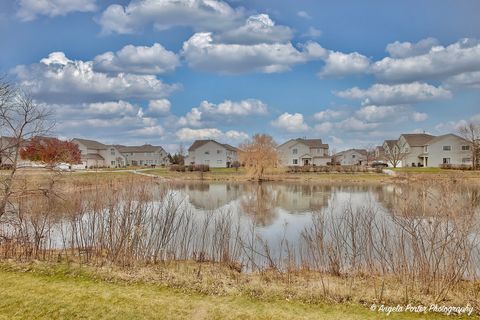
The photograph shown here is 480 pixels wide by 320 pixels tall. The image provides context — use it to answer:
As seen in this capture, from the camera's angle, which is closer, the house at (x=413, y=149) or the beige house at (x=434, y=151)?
the beige house at (x=434, y=151)

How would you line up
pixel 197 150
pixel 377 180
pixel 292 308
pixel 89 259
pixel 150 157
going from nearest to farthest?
pixel 292 308 < pixel 89 259 < pixel 377 180 < pixel 197 150 < pixel 150 157

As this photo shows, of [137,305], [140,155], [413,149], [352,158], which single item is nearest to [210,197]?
[137,305]

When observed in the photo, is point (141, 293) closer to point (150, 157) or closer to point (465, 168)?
point (465, 168)

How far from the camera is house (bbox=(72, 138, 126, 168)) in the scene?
8396 cm

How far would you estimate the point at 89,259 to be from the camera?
11.4m

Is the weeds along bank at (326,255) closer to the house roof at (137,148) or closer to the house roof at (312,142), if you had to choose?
the house roof at (312,142)

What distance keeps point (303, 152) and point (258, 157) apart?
28.1m

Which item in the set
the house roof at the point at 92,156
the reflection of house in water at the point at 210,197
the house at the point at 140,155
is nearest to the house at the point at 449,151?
the reflection of house in water at the point at 210,197

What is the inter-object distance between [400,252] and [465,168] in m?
58.4

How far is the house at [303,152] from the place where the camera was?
266 ft

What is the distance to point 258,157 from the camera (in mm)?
55219

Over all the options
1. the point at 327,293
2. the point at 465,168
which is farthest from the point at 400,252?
the point at 465,168

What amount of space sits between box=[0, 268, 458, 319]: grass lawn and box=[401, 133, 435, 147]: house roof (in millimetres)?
75625

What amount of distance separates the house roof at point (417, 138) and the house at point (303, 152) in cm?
1684
